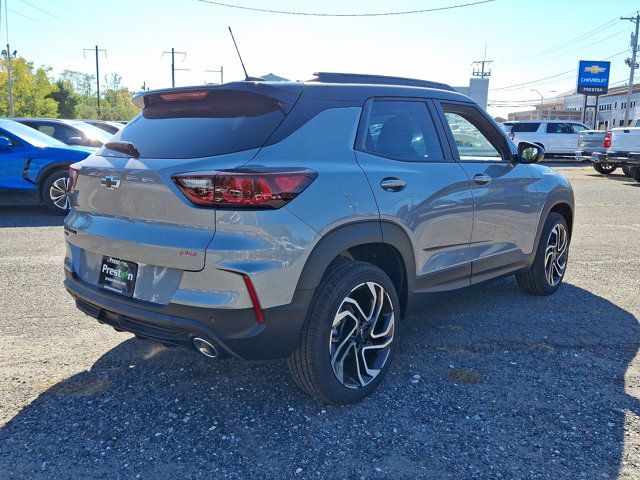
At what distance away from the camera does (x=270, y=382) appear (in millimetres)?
3465

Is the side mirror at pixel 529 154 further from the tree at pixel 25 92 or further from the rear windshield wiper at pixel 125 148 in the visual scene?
the tree at pixel 25 92

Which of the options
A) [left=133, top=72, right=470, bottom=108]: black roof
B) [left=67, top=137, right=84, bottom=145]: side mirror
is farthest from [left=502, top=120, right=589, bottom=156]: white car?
[left=133, top=72, right=470, bottom=108]: black roof

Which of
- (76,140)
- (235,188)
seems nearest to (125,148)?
(235,188)

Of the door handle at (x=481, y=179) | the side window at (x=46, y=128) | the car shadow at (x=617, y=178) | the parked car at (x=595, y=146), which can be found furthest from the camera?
the parked car at (x=595, y=146)

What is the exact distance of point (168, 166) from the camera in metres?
2.79

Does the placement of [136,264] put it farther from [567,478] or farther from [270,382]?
[567,478]

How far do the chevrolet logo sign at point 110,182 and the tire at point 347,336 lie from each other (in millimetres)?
1203

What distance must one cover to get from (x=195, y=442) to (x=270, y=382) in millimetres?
727

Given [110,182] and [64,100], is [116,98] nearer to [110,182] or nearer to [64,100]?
[64,100]

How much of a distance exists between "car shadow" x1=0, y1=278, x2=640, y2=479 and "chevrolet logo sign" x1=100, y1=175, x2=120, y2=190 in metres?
1.22

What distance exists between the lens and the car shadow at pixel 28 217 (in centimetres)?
856

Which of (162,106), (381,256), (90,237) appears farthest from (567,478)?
(162,106)

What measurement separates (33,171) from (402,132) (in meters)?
7.49

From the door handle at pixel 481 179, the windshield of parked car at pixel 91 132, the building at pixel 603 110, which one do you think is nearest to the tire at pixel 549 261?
the door handle at pixel 481 179
